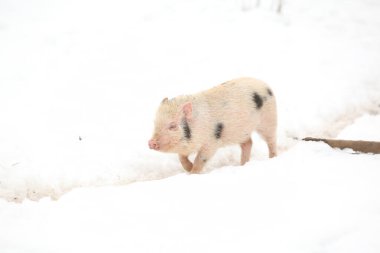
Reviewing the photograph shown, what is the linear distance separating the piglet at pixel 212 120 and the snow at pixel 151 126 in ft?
1.50

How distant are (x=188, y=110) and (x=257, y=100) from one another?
3.51 ft

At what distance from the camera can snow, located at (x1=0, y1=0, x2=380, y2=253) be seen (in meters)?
3.52

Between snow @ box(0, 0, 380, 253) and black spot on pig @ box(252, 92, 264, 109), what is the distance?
742 millimetres

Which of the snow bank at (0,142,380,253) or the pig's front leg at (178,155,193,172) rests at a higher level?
the snow bank at (0,142,380,253)

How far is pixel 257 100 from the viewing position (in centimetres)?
562

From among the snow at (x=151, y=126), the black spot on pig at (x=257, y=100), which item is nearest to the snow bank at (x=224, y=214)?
the snow at (x=151, y=126)

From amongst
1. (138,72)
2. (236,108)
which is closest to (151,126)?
(236,108)

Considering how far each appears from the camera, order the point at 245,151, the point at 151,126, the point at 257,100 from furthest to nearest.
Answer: the point at 151,126 < the point at 245,151 < the point at 257,100

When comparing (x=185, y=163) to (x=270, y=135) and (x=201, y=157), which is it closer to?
(x=201, y=157)

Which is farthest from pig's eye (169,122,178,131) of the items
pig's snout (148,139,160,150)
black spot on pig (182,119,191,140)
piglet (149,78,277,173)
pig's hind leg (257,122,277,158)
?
pig's hind leg (257,122,277,158)

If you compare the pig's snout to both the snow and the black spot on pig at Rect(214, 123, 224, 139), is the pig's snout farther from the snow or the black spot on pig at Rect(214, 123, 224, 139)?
the black spot on pig at Rect(214, 123, 224, 139)

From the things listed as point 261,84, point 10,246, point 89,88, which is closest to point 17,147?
point 89,88

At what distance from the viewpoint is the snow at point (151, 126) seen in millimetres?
3516

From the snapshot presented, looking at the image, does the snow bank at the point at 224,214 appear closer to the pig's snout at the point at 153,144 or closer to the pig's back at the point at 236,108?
the pig's snout at the point at 153,144
